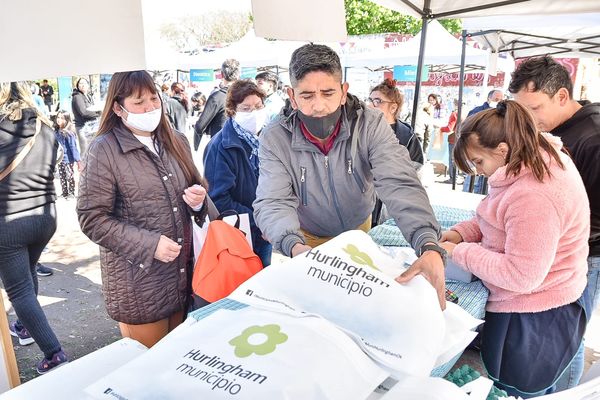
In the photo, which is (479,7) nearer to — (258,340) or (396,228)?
(396,228)

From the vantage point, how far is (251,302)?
1074 millimetres

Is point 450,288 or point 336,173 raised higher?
point 336,173

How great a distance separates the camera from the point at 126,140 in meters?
1.95

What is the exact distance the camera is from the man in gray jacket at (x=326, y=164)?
1592 millimetres

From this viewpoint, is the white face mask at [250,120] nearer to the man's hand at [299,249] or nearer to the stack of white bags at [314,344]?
the man's hand at [299,249]

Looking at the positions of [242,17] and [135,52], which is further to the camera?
[242,17]

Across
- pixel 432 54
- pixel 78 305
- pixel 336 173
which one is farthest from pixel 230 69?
pixel 432 54

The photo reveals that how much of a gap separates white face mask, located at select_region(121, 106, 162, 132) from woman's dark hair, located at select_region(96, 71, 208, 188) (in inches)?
1.9

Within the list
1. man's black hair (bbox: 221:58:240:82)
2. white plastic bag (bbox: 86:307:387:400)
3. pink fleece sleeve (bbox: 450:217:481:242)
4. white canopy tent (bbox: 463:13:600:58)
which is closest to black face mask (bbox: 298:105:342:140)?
pink fleece sleeve (bbox: 450:217:481:242)

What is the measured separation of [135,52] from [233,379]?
755mm

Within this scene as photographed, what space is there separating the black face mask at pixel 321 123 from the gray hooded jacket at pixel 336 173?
0.03 m

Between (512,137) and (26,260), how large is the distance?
105 inches

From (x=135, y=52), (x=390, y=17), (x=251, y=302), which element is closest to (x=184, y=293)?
(x=251, y=302)

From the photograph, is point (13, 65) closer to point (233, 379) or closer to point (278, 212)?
point (233, 379)
